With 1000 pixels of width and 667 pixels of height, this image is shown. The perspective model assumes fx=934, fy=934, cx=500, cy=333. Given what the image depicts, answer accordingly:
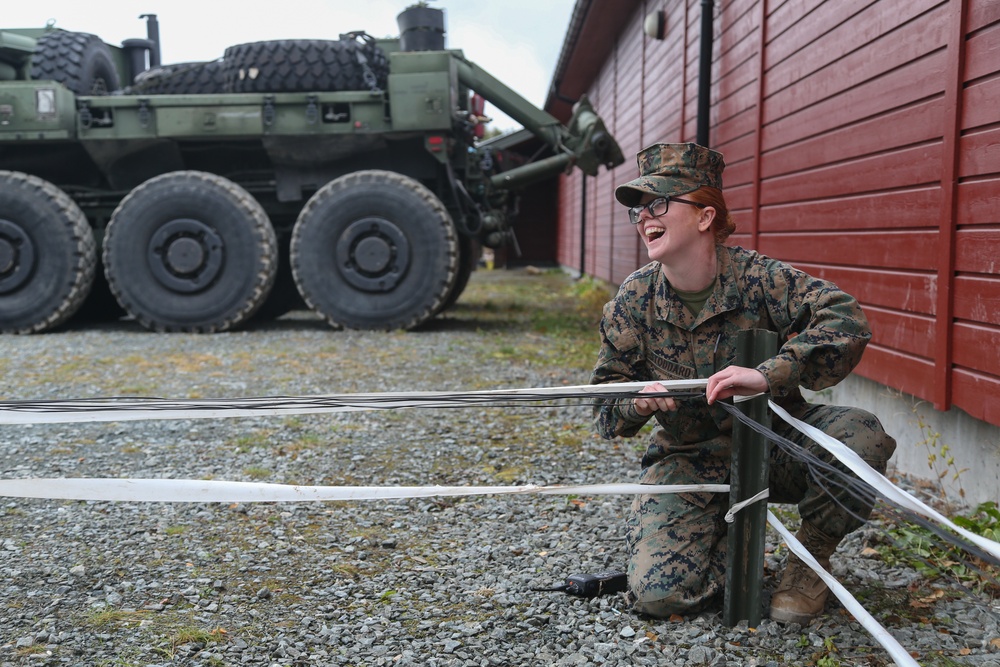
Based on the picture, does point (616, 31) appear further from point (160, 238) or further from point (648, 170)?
point (648, 170)

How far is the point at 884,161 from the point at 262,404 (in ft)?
10.6

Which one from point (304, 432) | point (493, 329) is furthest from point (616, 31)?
point (304, 432)

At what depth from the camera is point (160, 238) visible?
907 centimetres

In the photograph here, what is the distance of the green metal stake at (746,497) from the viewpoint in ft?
7.99

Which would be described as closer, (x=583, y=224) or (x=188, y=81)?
(x=188, y=81)

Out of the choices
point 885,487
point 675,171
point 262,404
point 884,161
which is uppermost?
point 884,161

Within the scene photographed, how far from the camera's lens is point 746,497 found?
250 centimetres

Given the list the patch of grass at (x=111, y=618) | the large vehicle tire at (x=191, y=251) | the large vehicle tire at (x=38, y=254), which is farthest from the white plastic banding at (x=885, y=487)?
the large vehicle tire at (x=38, y=254)

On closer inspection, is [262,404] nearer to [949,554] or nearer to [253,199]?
[949,554]

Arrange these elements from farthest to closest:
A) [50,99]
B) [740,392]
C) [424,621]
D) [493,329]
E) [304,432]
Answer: [493,329] → [50,99] → [304,432] → [424,621] → [740,392]

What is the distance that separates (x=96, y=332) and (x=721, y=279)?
8.28 meters

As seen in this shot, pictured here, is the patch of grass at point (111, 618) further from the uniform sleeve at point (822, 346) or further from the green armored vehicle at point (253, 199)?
the green armored vehicle at point (253, 199)

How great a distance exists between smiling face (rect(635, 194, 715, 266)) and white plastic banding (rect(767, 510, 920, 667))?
83cm

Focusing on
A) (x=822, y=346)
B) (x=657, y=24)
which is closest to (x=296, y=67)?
(x=657, y=24)
